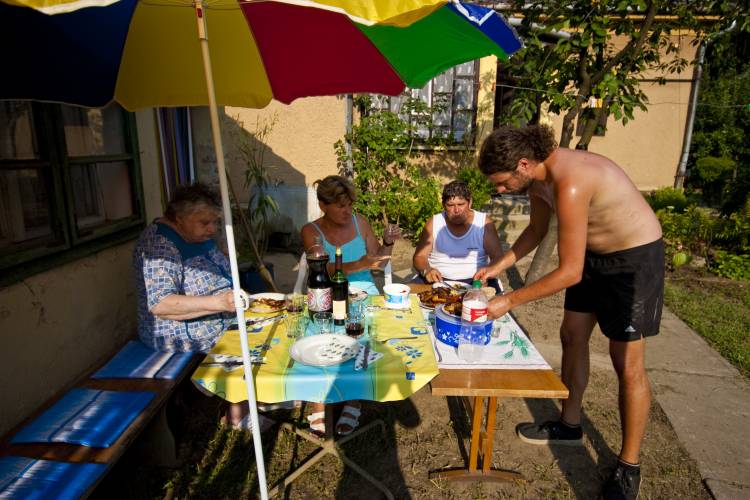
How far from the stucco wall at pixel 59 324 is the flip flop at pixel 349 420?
5.15 ft

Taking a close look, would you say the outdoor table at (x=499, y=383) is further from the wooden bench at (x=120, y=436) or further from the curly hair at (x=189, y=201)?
the curly hair at (x=189, y=201)

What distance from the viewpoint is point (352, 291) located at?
7.89ft

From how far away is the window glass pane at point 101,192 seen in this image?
2723mm

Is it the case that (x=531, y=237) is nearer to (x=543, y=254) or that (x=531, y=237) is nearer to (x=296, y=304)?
(x=296, y=304)

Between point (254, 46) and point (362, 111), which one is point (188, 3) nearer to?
A: point (254, 46)

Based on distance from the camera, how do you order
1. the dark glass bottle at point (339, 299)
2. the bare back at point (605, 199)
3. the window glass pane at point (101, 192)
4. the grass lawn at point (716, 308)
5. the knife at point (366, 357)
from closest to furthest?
the knife at point (366, 357) → the bare back at point (605, 199) → the dark glass bottle at point (339, 299) → the window glass pane at point (101, 192) → the grass lawn at point (716, 308)

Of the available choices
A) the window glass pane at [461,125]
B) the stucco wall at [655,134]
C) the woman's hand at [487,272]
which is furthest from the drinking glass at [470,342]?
the stucco wall at [655,134]

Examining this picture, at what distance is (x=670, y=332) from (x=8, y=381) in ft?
16.1

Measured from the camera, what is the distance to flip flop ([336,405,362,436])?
8.41ft

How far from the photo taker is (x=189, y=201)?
7.82 ft

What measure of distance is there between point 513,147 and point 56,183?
7.96 feet

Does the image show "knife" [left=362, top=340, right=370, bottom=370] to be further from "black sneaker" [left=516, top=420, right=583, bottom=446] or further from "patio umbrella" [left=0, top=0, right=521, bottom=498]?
"black sneaker" [left=516, top=420, right=583, bottom=446]

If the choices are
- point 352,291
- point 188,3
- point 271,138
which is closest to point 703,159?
point 271,138

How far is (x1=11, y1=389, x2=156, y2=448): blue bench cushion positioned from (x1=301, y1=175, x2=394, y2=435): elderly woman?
1026mm
